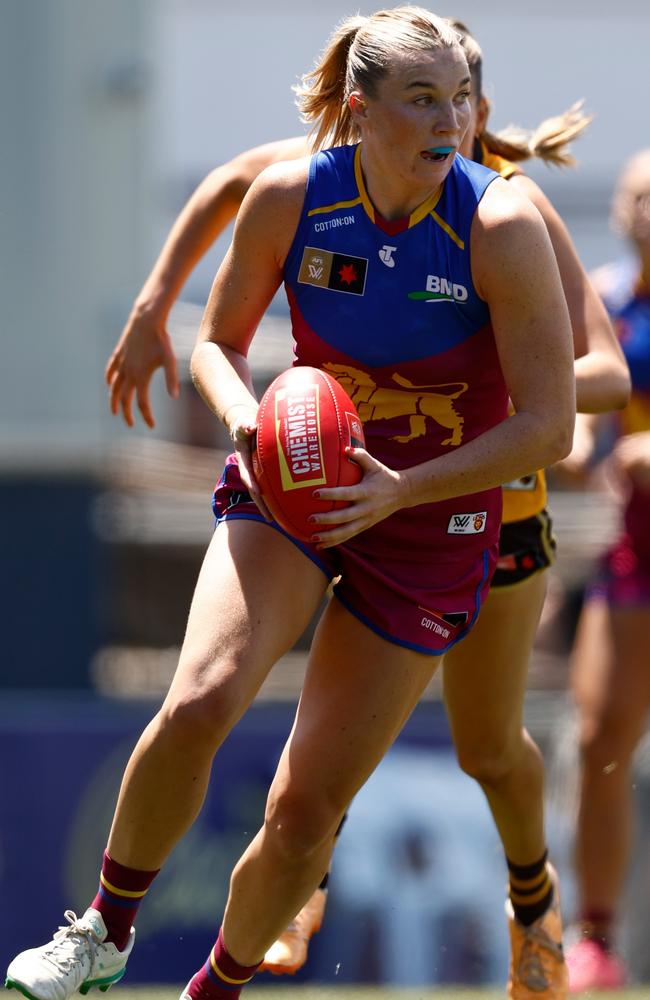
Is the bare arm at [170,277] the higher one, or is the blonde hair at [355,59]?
the blonde hair at [355,59]

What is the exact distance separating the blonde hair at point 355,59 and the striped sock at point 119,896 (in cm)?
172

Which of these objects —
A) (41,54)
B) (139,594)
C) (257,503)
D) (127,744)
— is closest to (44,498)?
(139,594)

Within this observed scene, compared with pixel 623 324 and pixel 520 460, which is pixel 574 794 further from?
pixel 520 460

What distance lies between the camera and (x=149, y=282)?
4.73 metres

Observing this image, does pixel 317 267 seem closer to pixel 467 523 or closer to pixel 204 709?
pixel 467 523

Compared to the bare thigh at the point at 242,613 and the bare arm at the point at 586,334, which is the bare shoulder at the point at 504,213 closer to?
the bare arm at the point at 586,334

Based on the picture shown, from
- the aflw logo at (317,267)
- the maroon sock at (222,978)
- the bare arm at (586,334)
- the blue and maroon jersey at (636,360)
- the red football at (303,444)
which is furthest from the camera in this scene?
the blue and maroon jersey at (636,360)

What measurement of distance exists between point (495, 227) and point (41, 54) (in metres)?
8.22

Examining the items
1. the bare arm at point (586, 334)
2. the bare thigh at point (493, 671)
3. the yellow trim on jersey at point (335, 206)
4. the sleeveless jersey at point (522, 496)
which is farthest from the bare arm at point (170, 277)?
the bare thigh at point (493, 671)

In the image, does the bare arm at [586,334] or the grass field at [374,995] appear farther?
the grass field at [374,995]

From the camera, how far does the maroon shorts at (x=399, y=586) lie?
12.1ft

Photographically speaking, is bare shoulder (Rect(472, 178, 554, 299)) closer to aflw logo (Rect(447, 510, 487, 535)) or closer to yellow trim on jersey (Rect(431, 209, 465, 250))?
yellow trim on jersey (Rect(431, 209, 465, 250))

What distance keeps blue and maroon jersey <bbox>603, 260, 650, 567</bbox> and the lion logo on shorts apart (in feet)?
8.10

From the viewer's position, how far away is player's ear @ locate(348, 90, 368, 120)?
3.63m
